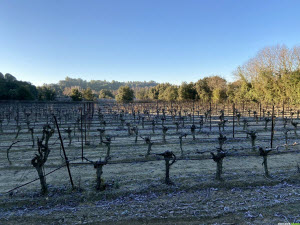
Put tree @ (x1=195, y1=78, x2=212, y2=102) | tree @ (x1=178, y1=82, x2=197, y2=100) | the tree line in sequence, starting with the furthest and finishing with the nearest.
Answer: tree @ (x1=178, y1=82, x2=197, y2=100)
tree @ (x1=195, y1=78, x2=212, y2=102)
the tree line

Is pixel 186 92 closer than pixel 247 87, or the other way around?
pixel 247 87

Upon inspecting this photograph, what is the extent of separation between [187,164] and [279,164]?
2.87 meters

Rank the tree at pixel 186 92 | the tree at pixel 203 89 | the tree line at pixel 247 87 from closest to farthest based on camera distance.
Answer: the tree line at pixel 247 87, the tree at pixel 203 89, the tree at pixel 186 92

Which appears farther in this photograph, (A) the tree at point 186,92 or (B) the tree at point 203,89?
(A) the tree at point 186,92

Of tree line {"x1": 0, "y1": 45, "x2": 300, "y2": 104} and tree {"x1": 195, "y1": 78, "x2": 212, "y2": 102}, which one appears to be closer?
tree line {"x1": 0, "y1": 45, "x2": 300, "y2": 104}

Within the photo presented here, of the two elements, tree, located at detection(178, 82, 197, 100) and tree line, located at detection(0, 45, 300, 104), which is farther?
tree, located at detection(178, 82, 197, 100)

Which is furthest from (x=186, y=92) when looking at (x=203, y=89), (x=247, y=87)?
(x=247, y=87)

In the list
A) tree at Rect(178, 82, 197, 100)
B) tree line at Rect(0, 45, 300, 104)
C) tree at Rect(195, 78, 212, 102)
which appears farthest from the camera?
tree at Rect(178, 82, 197, 100)

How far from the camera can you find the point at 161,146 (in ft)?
30.5

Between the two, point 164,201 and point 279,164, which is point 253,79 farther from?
point 164,201

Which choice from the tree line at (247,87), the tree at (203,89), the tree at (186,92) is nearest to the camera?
the tree line at (247,87)

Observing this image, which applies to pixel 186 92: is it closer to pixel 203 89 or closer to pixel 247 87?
pixel 203 89

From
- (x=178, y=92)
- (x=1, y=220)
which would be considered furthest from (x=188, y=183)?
(x=178, y=92)

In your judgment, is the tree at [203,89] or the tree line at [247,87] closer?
the tree line at [247,87]
